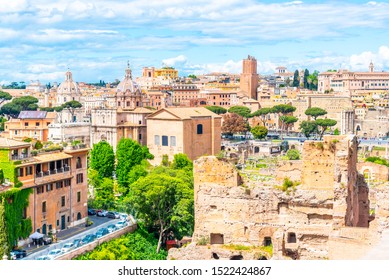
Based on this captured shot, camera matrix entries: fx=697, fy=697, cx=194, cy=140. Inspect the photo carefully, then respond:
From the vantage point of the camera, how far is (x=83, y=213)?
22203 millimetres

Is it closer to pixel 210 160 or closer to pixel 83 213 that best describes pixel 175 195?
pixel 83 213

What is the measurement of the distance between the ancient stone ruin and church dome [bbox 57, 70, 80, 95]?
5917 centimetres

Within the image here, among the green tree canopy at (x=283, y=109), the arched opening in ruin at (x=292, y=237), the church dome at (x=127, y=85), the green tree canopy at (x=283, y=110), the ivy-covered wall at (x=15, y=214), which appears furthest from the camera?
the green tree canopy at (x=283, y=109)

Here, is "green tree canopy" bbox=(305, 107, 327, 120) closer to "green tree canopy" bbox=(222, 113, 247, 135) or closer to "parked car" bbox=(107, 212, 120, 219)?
"green tree canopy" bbox=(222, 113, 247, 135)

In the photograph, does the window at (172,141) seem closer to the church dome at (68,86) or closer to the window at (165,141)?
the window at (165,141)

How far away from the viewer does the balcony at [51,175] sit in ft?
65.0

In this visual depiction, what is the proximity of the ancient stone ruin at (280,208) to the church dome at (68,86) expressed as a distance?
59175 mm

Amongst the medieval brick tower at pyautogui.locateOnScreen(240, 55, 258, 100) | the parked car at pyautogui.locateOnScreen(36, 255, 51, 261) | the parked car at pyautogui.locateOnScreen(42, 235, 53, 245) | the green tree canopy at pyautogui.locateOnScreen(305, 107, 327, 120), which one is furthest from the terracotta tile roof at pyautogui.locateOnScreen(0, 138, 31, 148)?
the medieval brick tower at pyautogui.locateOnScreen(240, 55, 258, 100)

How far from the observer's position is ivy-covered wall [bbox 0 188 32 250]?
17781 mm

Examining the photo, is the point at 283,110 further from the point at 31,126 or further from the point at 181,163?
the point at 181,163

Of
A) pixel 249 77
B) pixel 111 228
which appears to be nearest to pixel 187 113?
pixel 111 228

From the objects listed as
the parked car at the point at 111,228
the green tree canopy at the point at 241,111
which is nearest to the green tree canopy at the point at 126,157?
the parked car at the point at 111,228

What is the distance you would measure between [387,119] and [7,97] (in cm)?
3943
